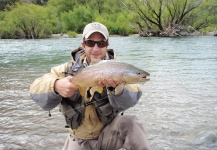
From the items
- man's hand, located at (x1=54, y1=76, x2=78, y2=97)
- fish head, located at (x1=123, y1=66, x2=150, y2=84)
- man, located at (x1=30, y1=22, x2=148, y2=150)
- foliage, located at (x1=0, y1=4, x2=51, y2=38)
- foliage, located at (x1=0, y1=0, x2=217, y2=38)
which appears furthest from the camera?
foliage, located at (x1=0, y1=4, x2=51, y2=38)

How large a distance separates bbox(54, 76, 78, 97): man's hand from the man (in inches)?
5.1

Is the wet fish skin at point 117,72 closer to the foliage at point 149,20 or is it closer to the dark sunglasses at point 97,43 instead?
the dark sunglasses at point 97,43

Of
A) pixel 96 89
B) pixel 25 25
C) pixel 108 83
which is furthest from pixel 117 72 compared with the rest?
pixel 25 25

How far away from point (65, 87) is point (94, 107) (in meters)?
0.55

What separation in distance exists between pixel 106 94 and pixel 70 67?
47 cm

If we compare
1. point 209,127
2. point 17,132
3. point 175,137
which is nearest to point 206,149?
point 175,137

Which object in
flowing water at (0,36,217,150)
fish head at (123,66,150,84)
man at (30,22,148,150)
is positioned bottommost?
flowing water at (0,36,217,150)

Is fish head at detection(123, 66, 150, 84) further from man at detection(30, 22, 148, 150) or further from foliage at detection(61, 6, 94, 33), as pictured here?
foliage at detection(61, 6, 94, 33)

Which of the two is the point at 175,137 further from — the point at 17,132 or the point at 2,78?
the point at 2,78

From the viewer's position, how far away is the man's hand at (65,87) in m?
2.50

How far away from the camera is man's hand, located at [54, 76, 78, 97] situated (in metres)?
2.50

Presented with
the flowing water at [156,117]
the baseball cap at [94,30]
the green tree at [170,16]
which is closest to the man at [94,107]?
the baseball cap at [94,30]

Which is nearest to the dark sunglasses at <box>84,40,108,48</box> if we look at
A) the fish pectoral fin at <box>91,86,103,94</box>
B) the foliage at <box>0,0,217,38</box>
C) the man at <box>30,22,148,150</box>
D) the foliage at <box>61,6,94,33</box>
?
the man at <box>30,22,148,150</box>

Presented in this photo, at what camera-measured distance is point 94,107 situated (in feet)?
9.73
